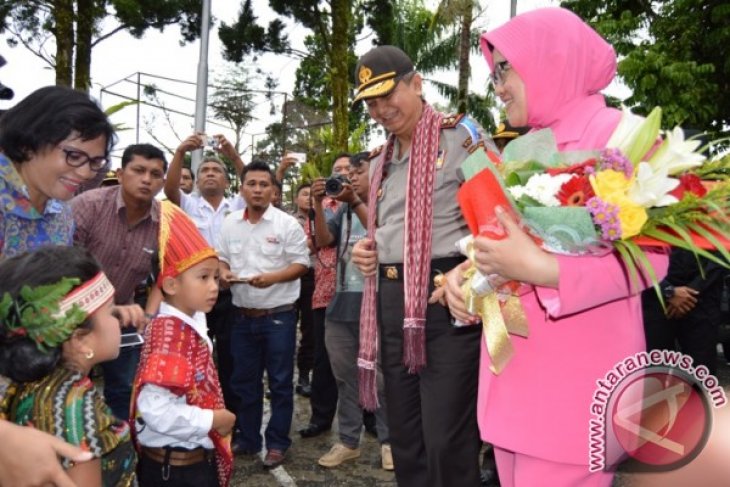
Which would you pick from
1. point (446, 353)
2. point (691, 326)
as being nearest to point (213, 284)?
point (446, 353)

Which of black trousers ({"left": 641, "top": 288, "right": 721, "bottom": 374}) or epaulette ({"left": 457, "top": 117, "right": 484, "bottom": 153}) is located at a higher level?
epaulette ({"left": 457, "top": 117, "right": 484, "bottom": 153})

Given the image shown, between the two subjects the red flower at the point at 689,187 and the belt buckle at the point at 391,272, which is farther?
the belt buckle at the point at 391,272

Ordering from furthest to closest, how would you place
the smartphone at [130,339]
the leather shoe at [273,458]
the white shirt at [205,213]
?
the white shirt at [205,213] → the leather shoe at [273,458] → the smartphone at [130,339]

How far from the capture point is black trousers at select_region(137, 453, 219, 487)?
8.09 feet

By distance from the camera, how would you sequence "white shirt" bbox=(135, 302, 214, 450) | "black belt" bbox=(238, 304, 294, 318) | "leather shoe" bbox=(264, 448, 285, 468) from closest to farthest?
"white shirt" bbox=(135, 302, 214, 450) < "leather shoe" bbox=(264, 448, 285, 468) < "black belt" bbox=(238, 304, 294, 318)

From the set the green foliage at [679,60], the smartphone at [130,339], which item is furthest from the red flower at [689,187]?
the green foliage at [679,60]

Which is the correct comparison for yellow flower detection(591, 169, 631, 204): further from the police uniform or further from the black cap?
the black cap

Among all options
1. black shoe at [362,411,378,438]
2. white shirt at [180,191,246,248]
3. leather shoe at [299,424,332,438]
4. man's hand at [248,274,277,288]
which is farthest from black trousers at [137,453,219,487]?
white shirt at [180,191,246,248]

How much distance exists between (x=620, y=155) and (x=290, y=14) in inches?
715

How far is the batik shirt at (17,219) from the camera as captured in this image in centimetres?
213

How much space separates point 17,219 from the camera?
218cm

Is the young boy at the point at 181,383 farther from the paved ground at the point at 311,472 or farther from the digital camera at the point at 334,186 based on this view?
the paved ground at the point at 311,472

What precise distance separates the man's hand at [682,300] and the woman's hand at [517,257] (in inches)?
138

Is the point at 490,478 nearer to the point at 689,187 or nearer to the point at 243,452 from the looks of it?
the point at 243,452
